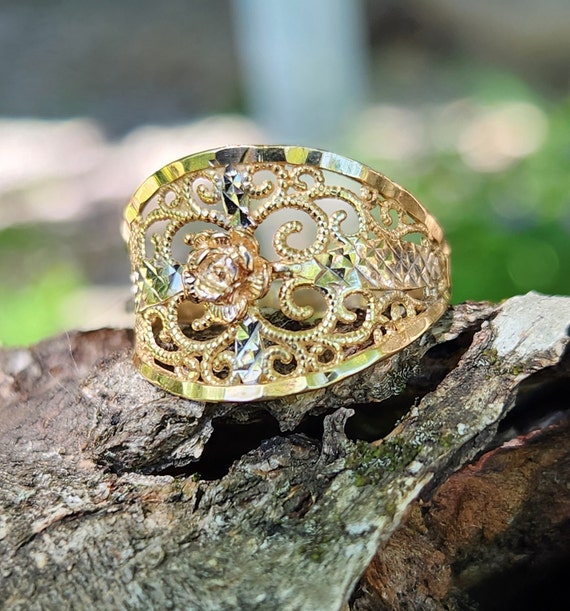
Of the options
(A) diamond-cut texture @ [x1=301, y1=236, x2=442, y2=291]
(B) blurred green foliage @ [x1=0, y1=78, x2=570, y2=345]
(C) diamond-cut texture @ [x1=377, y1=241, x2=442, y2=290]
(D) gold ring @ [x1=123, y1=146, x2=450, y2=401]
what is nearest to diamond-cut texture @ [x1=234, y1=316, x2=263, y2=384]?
(D) gold ring @ [x1=123, y1=146, x2=450, y2=401]

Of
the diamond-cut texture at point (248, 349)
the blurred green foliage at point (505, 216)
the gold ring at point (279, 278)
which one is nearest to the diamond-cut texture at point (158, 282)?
the gold ring at point (279, 278)

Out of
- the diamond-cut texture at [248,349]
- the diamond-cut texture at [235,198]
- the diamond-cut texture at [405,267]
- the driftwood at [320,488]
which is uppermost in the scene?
the diamond-cut texture at [235,198]

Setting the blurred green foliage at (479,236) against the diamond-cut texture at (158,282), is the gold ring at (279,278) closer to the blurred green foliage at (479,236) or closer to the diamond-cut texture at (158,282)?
the diamond-cut texture at (158,282)

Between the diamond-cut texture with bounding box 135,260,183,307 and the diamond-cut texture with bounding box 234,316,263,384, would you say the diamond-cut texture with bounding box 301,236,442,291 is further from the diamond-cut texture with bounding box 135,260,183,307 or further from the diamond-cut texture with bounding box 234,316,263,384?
the diamond-cut texture with bounding box 135,260,183,307

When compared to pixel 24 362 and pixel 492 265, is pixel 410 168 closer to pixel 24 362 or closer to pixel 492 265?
pixel 492 265

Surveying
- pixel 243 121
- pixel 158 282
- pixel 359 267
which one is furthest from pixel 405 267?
Answer: pixel 243 121

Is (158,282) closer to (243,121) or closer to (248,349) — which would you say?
(248,349)

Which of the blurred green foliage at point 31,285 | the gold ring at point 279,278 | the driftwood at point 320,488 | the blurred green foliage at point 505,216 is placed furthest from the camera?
the blurred green foliage at point 31,285
